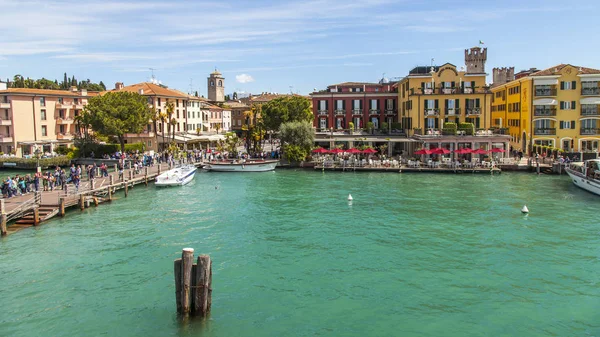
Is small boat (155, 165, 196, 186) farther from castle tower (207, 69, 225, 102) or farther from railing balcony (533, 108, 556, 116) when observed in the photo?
castle tower (207, 69, 225, 102)

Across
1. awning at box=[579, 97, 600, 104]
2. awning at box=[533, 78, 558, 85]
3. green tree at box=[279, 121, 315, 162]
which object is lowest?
green tree at box=[279, 121, 315, 162]

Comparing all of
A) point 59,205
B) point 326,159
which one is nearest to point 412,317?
point 59,205

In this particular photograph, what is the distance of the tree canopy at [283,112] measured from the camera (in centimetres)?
7350

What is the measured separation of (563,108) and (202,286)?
61.4 meters

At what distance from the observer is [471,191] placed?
146 feet

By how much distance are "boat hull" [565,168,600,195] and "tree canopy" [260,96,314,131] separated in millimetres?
36897

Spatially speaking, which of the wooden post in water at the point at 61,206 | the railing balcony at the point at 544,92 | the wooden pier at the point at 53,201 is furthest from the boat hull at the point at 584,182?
the wooden post in water at the point at 61,206

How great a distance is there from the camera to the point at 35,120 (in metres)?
72.7

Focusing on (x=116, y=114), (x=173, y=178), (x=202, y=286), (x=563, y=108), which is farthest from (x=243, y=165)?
(x=202, y=286)

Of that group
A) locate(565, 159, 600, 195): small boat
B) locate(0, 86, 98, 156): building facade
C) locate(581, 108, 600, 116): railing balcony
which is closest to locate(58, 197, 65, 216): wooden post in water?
locate(0, 86, 98, 156): building facade

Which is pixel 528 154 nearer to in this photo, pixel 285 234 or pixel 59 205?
pixel 285 234

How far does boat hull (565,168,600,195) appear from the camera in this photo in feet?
140

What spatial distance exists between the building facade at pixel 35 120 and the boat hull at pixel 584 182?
2519 inches

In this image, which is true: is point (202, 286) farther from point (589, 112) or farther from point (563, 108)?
point (589, 112)
